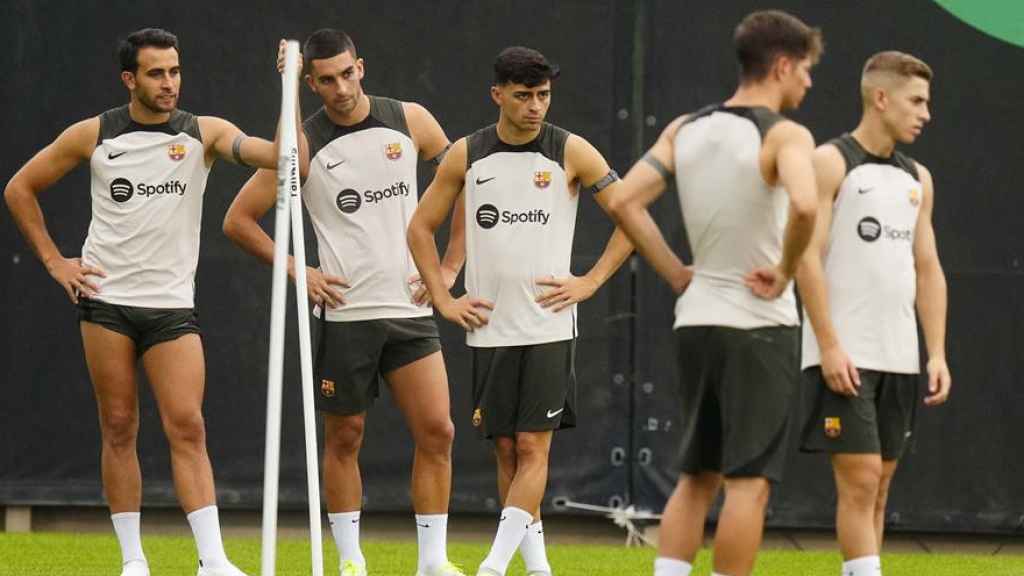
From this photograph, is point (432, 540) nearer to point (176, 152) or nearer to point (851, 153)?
point (176, 152)

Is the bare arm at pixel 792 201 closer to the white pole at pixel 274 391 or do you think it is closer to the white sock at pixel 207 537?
the white pole at pixel 274 391

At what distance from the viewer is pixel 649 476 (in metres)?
8.54

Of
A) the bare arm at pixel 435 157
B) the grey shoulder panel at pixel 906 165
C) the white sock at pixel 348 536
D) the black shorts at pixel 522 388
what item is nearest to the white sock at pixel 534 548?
the black shorts at pixel 522 388

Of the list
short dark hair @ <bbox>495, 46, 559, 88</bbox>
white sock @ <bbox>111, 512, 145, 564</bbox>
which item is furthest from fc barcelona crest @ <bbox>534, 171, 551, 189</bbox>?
white sock @ <bbox>111, 512, 145, 564</bbox>

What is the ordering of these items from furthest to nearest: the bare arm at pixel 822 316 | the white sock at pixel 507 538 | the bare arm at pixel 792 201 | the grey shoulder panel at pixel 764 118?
the white sock at pixel 507 538 < the bare arm at pixel 822 316 < the grey shoulder panel at pixel 764 118 < the bare arm at pixel 792 201

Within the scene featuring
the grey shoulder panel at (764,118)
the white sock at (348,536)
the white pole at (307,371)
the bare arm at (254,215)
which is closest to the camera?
the grey shoulder panel at (764,118)

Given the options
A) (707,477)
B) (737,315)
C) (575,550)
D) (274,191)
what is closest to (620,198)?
(737,315)

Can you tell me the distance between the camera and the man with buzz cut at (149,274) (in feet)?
20.9

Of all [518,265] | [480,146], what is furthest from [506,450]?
[480,146]

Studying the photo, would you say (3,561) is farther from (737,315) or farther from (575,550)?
(737,315)

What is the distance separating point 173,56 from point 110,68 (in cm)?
239

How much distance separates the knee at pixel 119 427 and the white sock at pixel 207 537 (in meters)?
0.39

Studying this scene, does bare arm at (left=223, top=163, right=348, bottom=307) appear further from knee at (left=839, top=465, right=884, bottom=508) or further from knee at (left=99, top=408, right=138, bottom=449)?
knee at (left=839, top=465, right=884, bottom=508)

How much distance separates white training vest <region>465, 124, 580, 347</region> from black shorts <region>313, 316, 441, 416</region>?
0.37 meters
